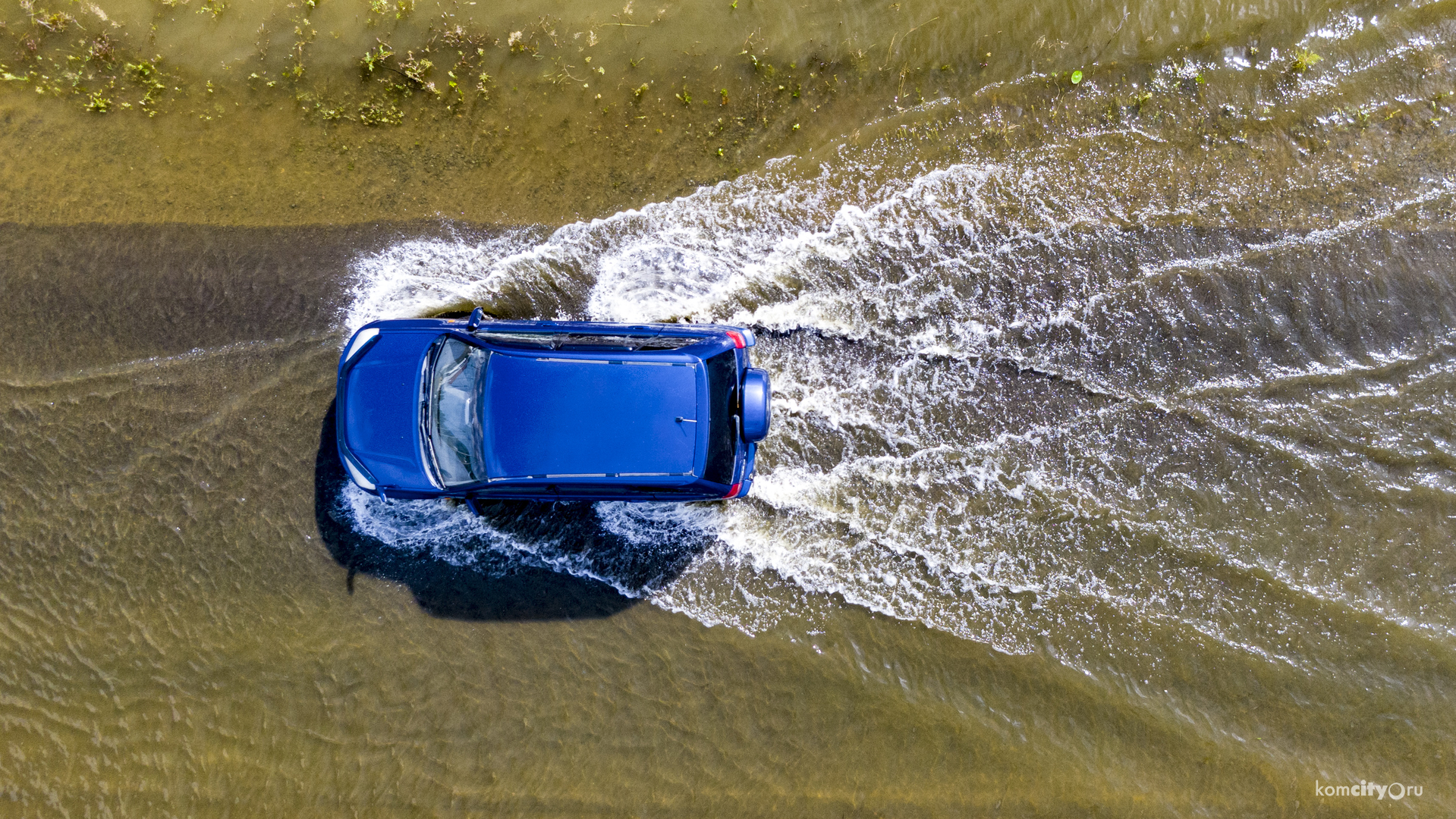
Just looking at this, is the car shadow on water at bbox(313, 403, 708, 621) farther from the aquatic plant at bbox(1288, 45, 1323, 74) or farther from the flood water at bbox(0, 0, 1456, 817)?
the aquatic plant at bbox(1288, 45, 1323, 74)

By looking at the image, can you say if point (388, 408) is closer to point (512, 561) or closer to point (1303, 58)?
point (512, 561)

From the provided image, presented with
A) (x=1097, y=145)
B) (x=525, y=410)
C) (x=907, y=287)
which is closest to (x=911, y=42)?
(x=1097, y=145)

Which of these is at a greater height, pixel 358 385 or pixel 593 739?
pixel 358 385

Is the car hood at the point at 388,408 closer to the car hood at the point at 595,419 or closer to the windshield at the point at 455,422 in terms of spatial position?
the windshield at the point at 455,422

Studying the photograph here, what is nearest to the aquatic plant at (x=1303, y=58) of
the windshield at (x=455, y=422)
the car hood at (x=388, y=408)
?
the windshield at (x=455, y=422)

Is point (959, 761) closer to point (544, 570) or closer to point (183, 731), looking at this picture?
point (544, 570)

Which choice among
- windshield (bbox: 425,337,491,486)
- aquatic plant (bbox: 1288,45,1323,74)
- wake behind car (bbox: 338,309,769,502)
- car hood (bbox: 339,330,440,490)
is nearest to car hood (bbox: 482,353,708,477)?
wake behind car (bbox: 338,309,769,502)
